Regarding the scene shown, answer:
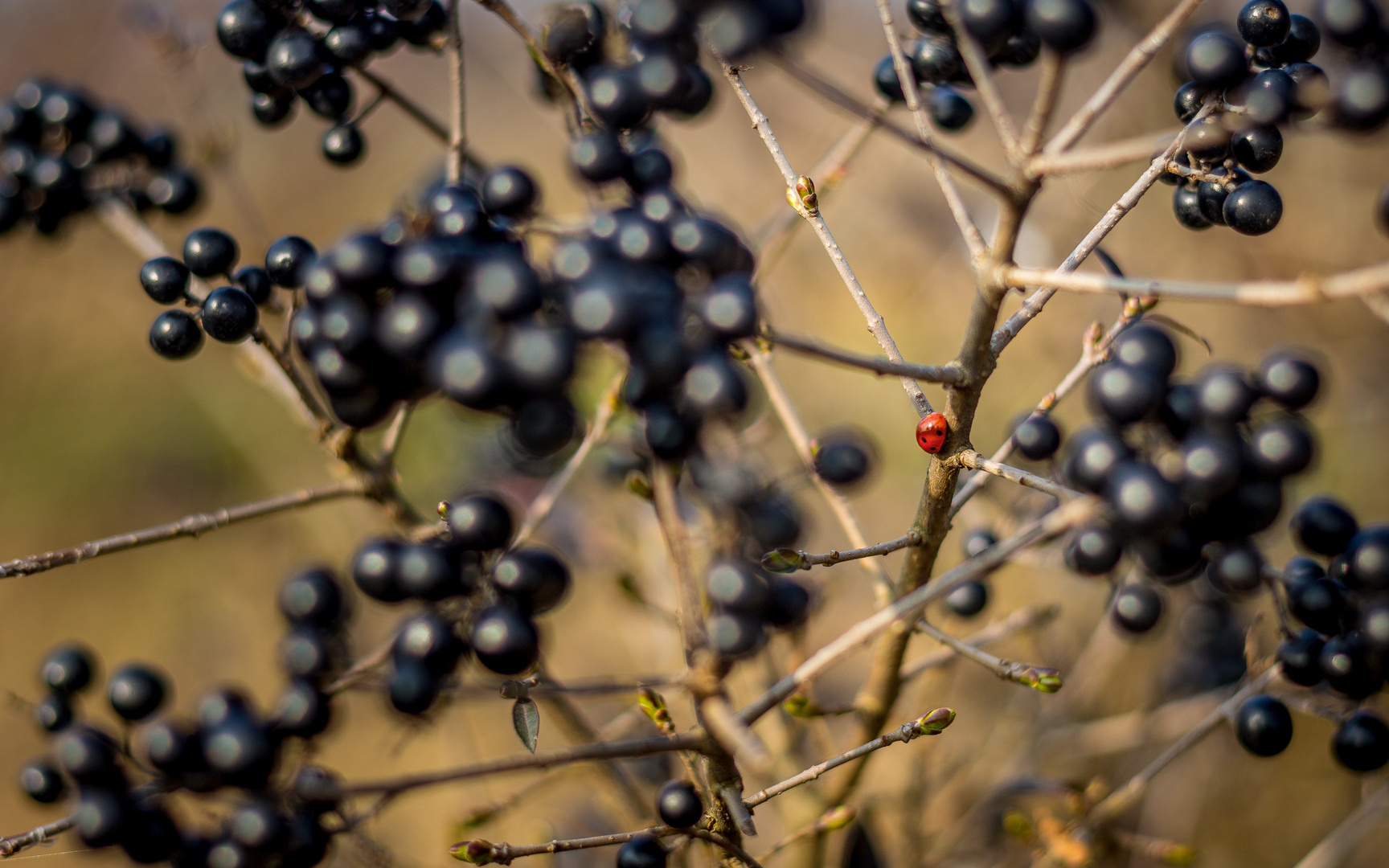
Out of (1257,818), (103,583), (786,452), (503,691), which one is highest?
(503,691)

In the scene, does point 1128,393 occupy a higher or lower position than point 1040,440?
higher

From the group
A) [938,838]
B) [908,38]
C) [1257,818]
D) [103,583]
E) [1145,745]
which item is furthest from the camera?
[103,583]

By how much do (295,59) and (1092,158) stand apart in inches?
41.1

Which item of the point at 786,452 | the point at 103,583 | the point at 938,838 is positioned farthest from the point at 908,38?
the point at 103,583

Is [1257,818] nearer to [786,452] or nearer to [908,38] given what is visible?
[786,452]

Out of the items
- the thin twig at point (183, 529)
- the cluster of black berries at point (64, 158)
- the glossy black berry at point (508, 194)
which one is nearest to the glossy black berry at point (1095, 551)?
the glossy black berry at point (508, 194)

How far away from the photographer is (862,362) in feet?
2.37

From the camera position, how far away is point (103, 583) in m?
3.66

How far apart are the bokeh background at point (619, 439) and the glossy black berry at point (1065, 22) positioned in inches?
8.2

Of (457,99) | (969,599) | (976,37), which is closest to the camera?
(976,37)

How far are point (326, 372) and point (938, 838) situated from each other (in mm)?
1706

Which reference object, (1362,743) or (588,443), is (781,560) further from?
(1362,743)

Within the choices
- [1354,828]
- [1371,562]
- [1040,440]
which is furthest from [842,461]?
[1354,828]

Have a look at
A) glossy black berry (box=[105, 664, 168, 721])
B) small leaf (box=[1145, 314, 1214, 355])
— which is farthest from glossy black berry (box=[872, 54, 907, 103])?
glossy black berry (box=[105, 664, 168, 721])
